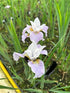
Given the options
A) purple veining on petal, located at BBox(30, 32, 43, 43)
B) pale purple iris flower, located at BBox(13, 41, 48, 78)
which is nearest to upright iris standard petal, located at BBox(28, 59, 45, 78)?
pale purple iris flower, located at BBox(13, 41, 48, 78)

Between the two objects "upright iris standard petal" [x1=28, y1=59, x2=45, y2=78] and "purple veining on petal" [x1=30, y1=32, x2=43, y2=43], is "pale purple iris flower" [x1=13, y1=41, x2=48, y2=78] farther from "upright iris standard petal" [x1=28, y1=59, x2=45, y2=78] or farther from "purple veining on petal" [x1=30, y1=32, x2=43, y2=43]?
"purple veining on petal" [x1=30, y1=32, x2=43, y2=43]

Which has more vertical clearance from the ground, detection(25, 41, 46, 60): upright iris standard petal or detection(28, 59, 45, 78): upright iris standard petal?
A: detection(25, 41, 46, 60): upright iris standard petal

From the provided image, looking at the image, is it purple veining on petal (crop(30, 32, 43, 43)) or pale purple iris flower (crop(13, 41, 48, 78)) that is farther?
purple veining on petal (crop(30, 32, 43, 43))

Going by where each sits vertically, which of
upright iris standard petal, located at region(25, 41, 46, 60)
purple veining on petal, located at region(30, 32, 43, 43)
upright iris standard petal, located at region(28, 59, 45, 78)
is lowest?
upright iris standard petal, located at region(28, 59, 45, 78)

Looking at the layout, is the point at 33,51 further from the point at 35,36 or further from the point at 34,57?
the point at 35,36

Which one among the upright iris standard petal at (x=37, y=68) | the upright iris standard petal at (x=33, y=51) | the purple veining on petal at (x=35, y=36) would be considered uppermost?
the purple veining on petal at (x=35, y=36)

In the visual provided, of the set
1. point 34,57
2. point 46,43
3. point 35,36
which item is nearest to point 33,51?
point 34,57

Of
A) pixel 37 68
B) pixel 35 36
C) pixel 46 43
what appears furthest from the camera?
pixel 46 43

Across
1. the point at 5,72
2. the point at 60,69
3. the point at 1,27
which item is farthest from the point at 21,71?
the point at 1,27

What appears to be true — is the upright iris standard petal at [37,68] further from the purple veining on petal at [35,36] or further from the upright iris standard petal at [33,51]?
the purple veining on petal at [35,36]

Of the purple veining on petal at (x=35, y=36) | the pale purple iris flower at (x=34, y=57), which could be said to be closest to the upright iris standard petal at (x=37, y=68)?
the pale purple iris flower at (x=34, y=57)

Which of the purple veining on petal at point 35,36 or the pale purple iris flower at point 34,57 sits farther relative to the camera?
the purple veining on petal at point 35,36
